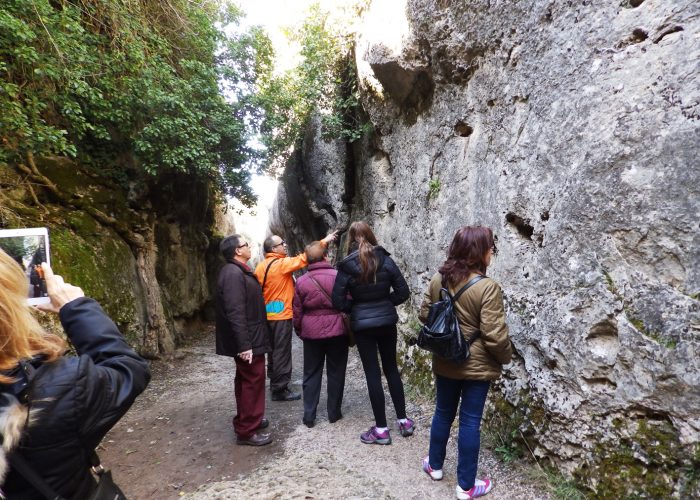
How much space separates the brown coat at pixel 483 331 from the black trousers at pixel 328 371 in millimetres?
1836

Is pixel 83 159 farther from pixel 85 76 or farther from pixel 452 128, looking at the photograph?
pixel 452 128

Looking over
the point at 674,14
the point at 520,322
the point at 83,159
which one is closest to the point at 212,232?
the point at 83,159

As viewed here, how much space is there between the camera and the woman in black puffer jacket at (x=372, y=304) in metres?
3.99

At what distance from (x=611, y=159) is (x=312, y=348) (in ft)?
11.7

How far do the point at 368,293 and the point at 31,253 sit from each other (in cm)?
282

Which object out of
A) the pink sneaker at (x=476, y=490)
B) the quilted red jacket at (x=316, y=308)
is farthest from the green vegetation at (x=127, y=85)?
the pink sneaker at (x=476, y=490)

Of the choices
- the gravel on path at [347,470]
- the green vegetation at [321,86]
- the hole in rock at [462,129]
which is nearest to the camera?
the gravel on path at [347,470]

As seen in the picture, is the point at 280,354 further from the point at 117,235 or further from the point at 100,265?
the point at 117,235

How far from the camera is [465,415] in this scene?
304 cm

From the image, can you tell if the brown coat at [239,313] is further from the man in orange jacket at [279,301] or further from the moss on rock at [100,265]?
the moss on rock at [100,265]

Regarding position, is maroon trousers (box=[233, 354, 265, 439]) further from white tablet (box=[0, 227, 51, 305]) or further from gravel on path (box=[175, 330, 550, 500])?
white tablet (box=[0, 227, 51, 305])

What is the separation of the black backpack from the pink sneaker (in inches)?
44.1

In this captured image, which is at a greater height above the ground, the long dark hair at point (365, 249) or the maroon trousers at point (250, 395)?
the long dark hair at point (365, 249)

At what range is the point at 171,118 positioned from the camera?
22.9 feet
